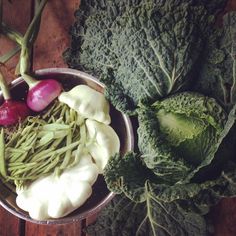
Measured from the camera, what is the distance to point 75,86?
1.08 m

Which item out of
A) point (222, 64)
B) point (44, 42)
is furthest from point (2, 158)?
point (222, 64)

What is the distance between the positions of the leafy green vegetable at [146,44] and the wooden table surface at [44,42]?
0.36ft

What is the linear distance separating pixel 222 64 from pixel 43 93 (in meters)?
0.36

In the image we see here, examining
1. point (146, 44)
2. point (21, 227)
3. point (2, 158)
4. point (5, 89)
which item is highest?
point (146, 44)

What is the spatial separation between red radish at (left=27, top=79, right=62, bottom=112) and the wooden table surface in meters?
0.11

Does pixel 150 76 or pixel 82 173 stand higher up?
pixel 150 76

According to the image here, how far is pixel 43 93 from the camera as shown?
1.02 meters

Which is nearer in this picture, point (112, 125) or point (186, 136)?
point (186, 136)

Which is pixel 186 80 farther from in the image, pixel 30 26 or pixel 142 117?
pixel 30 26

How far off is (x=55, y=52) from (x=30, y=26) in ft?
0.35

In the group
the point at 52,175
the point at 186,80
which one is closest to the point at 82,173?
the point at 52,175

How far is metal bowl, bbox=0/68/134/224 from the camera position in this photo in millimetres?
1020

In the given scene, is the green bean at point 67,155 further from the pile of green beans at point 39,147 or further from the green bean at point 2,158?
the green bean at point 2,158

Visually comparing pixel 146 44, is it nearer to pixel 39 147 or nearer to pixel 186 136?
pixel 186 136
